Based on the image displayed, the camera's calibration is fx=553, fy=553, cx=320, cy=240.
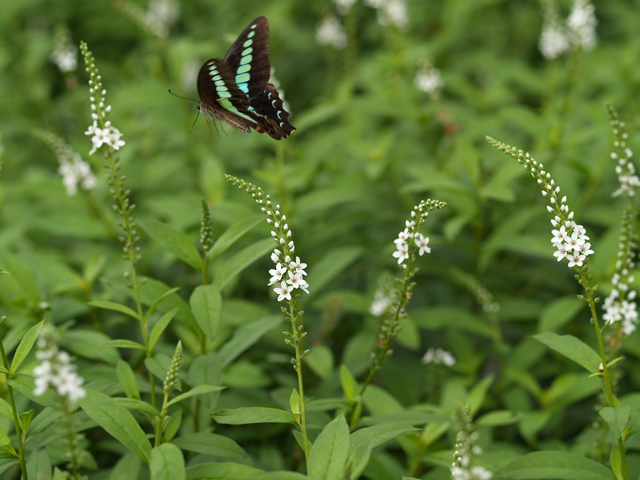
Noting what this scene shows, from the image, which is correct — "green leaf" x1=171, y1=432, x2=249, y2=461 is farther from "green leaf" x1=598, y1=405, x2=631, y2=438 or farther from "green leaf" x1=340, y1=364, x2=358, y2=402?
"green leaf" x1=598, y1=405, x2=631, y2=438

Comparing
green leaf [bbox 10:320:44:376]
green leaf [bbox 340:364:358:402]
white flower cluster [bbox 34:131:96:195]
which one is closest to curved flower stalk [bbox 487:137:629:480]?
green leaf [bbox 340:364:358:402]

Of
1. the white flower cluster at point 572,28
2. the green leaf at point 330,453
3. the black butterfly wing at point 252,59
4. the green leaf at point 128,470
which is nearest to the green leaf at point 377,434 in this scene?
the green leaf at point 330,453

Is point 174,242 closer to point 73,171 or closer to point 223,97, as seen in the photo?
point 223,97

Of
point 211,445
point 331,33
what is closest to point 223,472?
point 211,445

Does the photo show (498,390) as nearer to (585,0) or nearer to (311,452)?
(311,452)

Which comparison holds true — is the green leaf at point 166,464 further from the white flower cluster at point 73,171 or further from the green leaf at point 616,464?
the white flower cluster at point 73,171
